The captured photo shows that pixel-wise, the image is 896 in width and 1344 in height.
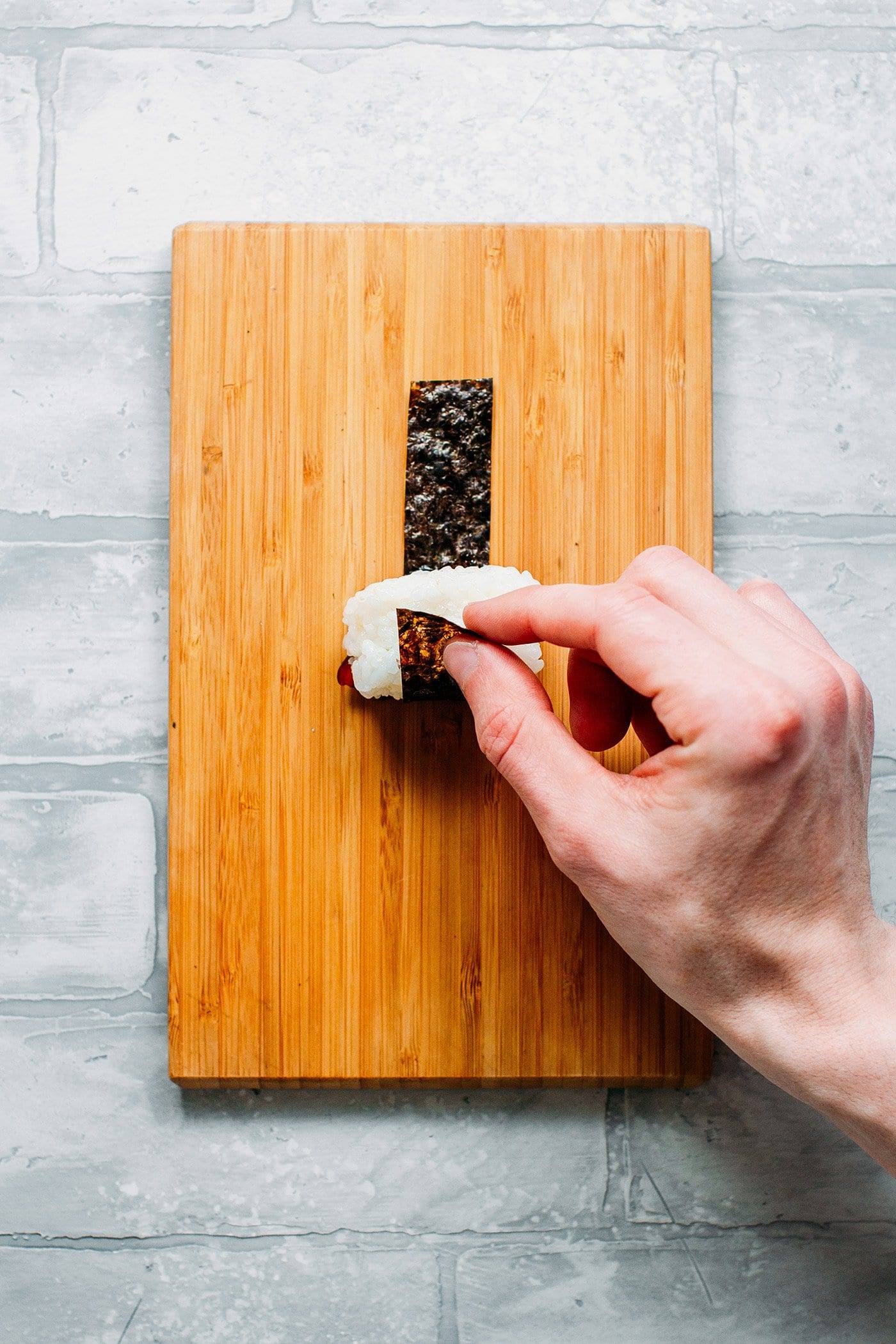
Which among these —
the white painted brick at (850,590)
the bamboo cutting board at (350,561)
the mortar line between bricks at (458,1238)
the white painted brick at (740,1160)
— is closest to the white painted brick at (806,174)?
the bamboo cutting board at (350,561)

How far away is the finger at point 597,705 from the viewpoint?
39.9 inches

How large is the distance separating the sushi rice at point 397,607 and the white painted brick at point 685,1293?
28.3 inches

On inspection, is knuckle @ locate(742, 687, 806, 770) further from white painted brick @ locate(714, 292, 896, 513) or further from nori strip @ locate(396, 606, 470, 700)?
white painted brick @ locate(714, 292, 896, 513)

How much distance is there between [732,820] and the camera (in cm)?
81

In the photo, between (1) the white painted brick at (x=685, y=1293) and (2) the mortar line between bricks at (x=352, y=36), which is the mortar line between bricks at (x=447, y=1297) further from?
(2) the mortar line between bricks at (x=352, y=36)

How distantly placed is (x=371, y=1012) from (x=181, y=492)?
2.16 ft

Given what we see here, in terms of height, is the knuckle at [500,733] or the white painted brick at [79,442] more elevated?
the white painted brick at [79,442]

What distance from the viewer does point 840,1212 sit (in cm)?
116

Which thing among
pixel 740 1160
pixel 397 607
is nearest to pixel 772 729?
pixel 397 607

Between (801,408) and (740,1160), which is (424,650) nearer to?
(801,408)

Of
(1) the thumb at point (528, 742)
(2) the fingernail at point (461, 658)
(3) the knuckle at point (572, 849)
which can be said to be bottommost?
(3) the knuckle at point (572, 849)

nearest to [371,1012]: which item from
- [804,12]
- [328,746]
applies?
[328,746]

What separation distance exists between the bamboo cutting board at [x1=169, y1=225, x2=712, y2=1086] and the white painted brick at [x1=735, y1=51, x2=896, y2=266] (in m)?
0.24

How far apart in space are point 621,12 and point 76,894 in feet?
4.30
